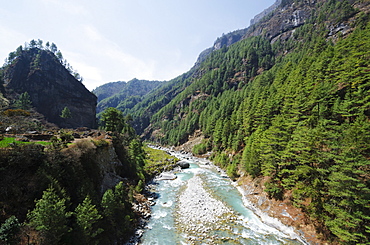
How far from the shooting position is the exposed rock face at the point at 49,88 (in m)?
105

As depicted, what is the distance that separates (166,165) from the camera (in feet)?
221

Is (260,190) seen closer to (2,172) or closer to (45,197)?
(45,197)

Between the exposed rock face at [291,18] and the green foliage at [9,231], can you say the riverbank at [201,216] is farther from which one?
the exposed rock face at [291,18]

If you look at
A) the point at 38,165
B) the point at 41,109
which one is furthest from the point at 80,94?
the point at 38,165

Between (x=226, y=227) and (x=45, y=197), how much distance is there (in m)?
24.4

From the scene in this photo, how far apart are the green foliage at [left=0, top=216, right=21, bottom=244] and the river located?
14871 mm

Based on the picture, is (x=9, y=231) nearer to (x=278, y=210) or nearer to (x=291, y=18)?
(x=278, y=210)

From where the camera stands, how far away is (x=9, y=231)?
1147 centimetres

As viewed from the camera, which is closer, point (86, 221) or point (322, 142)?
point (86, 221)

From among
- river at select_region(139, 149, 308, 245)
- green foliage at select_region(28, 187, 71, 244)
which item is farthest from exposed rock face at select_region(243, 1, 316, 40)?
green foliage at select_region(28, 187, 71, 244)

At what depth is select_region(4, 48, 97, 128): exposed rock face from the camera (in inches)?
4129

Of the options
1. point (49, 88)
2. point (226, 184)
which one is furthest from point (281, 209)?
point (49, 88)

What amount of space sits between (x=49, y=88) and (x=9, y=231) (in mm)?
133440

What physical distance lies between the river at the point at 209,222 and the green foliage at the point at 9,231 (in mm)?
14871
